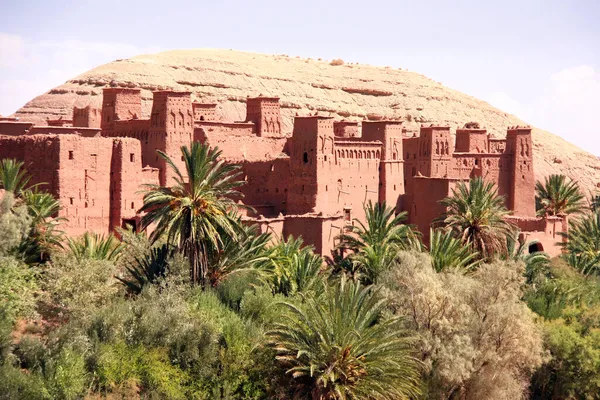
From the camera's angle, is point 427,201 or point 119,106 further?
point 119,106

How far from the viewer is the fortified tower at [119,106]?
41250 mm

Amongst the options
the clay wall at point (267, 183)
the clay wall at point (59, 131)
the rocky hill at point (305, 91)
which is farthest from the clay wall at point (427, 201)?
the rocky hill at point (305, 91)

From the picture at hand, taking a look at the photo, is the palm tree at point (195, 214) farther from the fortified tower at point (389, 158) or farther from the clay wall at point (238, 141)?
the fortified tower at point (389, 158)

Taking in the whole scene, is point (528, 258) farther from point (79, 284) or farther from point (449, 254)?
point (79, 284)

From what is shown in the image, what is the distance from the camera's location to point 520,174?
45.5 m

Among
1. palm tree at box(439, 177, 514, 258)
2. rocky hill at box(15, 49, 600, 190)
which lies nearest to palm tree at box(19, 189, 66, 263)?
palm tree at box(439, 177, 514, 258)

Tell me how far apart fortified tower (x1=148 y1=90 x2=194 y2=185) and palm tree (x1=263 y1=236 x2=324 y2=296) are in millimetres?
8245

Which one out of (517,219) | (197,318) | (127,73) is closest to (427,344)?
(197,318)

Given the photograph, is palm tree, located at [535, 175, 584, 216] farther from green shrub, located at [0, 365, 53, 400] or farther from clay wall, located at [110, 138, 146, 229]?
green shrub, located at [0, 365, 53, 400]

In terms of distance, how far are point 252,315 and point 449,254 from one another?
7.39m

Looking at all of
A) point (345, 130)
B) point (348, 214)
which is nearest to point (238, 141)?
point (348, 214)

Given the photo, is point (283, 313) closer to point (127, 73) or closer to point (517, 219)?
point (517, 219)

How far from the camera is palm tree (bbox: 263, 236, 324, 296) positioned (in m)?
28.6

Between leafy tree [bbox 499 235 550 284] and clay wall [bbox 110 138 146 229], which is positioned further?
clay wall [bbox 110 138 146 229]
